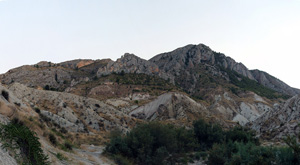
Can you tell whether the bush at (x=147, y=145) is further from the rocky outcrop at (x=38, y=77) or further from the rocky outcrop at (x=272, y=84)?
the rocky outcrop at (x=272, y=84)

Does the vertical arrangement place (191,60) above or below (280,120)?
above

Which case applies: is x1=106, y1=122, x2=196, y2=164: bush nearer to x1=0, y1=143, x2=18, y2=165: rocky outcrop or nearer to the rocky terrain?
the rocky terrain

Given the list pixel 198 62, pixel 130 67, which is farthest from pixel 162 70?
pixel 198 62

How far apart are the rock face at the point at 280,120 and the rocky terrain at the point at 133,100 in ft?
0.57

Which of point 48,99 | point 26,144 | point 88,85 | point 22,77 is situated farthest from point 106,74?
point 26,144

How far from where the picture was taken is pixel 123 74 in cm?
12544

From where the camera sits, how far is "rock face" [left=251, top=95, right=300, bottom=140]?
31938 mm

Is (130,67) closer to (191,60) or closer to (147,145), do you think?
(191,60)

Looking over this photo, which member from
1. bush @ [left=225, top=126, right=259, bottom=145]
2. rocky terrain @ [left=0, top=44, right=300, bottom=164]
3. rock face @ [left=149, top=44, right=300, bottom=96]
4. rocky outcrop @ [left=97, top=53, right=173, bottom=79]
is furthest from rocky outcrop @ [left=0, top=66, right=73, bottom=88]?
bush @ [left=225, top=126, right=259, bottom=145]

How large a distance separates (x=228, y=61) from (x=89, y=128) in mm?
159289

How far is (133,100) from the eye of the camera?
3780 inches

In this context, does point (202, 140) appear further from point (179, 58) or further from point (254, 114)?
point (179, 58)

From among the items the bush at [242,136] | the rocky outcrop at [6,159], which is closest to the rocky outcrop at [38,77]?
the bush at [242,136]

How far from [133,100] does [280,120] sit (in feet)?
216
